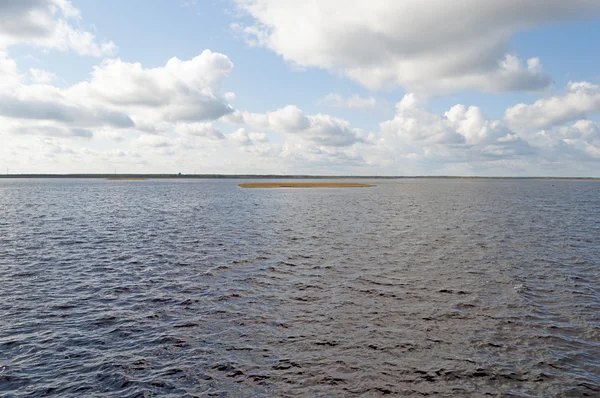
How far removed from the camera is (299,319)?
18906 mm

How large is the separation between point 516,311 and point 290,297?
12725mm

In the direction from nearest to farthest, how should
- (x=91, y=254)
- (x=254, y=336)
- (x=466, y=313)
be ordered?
(x=254, y=336), (x=466, y=313), (x=91, y=254)

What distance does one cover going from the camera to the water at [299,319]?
1338 centimetres

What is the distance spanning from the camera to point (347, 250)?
36.3 meters

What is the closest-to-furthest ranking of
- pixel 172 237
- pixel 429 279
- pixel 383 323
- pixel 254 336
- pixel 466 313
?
pixel 254 336
pixel 383 323
pixel 466 313
pixel 429 279
pixel 172 237

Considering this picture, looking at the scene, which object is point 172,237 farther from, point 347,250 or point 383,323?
point 383,323

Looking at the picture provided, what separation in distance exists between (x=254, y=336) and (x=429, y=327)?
858 cm

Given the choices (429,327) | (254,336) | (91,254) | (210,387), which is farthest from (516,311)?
(91,254)

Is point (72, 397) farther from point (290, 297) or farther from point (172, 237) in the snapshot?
point (172, 237)

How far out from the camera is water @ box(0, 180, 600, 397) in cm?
1338

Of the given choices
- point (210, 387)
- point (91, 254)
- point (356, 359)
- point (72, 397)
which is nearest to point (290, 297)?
point (356, 359)

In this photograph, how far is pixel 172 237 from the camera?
44.1 metres

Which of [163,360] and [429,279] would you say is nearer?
[163,360]

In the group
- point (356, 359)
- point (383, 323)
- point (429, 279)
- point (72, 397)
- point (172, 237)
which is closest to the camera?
point (72, 397)
